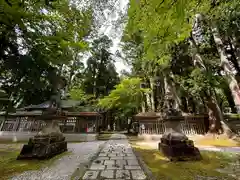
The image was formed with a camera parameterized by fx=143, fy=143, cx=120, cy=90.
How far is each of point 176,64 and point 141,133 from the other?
20.7 ft

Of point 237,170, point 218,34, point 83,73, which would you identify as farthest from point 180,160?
point 83,73

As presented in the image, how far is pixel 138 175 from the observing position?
2803 millimetres

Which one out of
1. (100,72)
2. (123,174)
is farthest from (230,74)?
(100,72)

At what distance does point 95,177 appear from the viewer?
2693 mm

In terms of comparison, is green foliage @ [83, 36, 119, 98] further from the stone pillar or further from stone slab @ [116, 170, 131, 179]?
stone slab @ [116, 170, 131, 179]

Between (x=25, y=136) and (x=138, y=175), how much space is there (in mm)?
10013

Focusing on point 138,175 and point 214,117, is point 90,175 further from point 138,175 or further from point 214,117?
point 214,117

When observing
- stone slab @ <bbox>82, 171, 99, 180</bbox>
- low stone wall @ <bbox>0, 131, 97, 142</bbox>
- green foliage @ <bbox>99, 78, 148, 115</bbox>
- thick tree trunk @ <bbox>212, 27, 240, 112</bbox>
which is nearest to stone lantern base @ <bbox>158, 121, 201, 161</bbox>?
stone slab @ <bbox>82, 171, 99, 180</bbox>

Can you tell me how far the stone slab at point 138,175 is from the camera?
8.70 feet

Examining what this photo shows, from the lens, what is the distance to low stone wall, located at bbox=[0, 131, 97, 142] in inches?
386

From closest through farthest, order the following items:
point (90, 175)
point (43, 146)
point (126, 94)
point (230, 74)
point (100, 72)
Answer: point (90, 175)
point (43, 146)
point (230, 74)
point (126, 94)
point (100, 72)

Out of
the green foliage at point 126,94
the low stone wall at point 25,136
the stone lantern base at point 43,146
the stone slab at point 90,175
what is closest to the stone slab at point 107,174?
the stone slab at point 90,175

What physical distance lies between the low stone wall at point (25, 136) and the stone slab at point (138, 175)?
295 inches

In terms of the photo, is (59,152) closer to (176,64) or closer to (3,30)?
(3,30)
